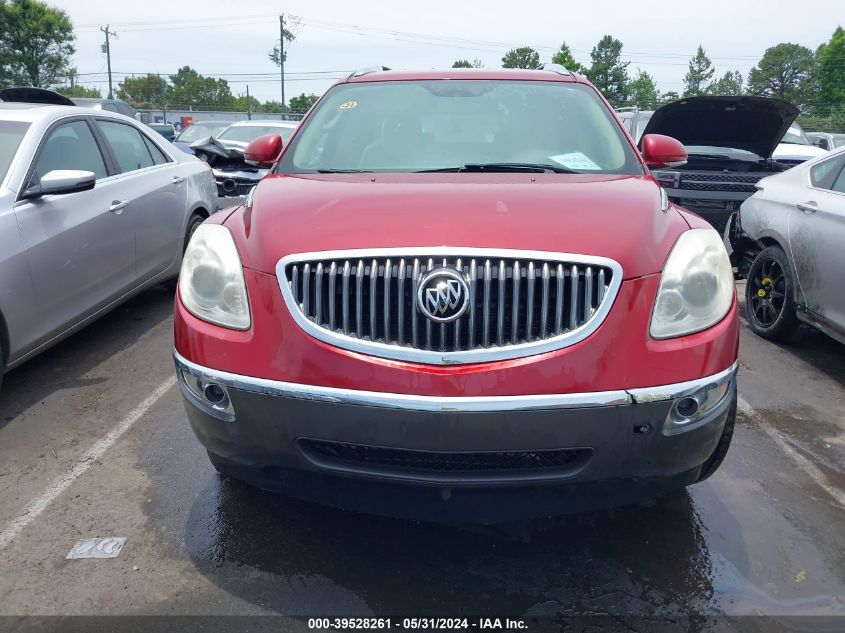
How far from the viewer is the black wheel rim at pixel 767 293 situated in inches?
211

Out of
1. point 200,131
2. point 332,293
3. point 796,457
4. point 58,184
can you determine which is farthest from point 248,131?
point 332,293

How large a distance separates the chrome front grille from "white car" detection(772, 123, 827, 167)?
724cm

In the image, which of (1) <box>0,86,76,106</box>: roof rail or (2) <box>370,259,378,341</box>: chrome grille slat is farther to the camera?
(1) <box>0,86,76,106</box>: roof rail

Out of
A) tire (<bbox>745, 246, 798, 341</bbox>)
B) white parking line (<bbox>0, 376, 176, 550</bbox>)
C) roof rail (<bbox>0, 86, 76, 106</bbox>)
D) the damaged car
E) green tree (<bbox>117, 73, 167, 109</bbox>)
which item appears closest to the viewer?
white parking line (<bbox>0, 376, 176, 550</bbox>)

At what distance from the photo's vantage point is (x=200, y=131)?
44.7 feet

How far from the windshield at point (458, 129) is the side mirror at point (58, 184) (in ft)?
5.07

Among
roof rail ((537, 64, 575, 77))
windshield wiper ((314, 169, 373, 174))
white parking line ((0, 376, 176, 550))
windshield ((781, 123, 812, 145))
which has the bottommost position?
white parking line ((0, 376, 176, 550))

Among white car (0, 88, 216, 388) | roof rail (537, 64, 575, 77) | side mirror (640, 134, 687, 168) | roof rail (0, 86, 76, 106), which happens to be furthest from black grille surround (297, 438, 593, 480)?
roof rail (0, 86, 76, 106)

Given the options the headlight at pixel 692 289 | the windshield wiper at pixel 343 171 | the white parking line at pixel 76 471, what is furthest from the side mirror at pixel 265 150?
the headlight at pixel 692 289

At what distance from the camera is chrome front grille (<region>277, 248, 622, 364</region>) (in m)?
2.25

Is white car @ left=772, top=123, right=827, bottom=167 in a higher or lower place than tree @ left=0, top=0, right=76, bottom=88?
lower

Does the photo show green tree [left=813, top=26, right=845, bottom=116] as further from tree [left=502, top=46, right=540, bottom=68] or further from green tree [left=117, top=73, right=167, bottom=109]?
green tree [left=117, top=73, right=167, bottom=109]

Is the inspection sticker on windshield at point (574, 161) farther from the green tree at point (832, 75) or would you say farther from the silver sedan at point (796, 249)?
the green tree at point (832, 75)

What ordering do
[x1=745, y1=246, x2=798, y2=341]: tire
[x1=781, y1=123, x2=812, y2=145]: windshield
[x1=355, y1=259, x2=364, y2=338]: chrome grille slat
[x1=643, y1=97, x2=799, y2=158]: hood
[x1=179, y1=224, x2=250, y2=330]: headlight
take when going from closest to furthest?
[x1=355, y1=259, x2=364, y2=338]: chrome grille slat < [x1=179, y1=224, x2=250, y2=330]: headlight < [x1=745, y1=246, x2=798, y2=341]: tire < [x1=643, y1=97, x2=799, y2=158]: hood < [x1=781, y1=123, x2=812, y2=145]: windshield
